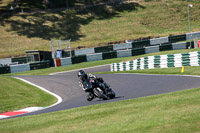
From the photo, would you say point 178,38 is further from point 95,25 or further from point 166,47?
point 95,25

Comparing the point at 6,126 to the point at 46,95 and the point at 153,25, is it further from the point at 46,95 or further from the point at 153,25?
the point at 153,25

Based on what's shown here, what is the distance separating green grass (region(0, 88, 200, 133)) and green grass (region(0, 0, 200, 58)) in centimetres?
4300

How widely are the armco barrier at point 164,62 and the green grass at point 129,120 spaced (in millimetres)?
11346

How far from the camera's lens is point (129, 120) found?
8.55 meters

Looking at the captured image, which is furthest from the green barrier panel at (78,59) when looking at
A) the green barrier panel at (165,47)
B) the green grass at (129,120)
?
the green grass at (129,120)

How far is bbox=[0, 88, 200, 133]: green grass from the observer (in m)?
7.64

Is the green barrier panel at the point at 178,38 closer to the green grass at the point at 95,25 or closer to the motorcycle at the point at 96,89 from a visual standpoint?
the green grass at the point at 95,25

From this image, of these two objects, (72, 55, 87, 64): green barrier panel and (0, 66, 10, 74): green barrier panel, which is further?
(72, 55, 87, 64): green barrier panel

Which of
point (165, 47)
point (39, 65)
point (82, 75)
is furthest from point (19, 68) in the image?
point (82, 75)

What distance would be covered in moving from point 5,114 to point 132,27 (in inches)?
1944

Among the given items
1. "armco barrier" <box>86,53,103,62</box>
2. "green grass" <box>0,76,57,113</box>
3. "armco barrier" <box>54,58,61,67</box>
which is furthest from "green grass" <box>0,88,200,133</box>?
"armco barrier" <box>86,53,103,62</box>

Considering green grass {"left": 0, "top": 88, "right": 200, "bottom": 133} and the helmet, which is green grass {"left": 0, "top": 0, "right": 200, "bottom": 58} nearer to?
the helmet

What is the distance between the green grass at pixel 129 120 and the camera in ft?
25.1

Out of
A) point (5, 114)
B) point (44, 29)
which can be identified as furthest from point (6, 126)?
point (44, 29)
